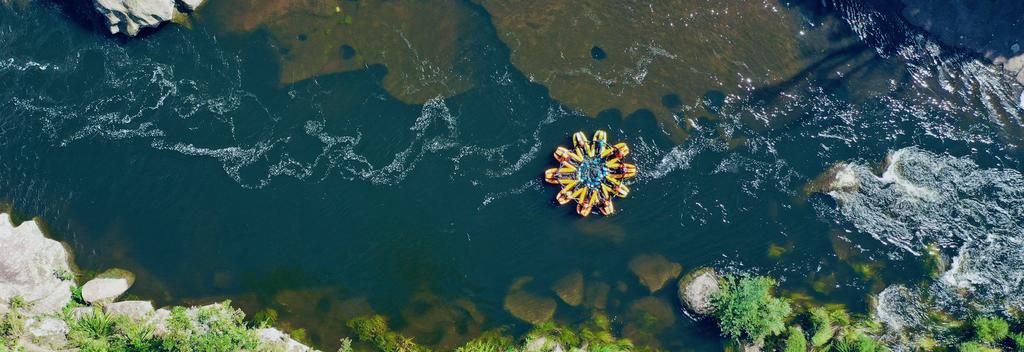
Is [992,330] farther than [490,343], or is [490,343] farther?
[490,343]

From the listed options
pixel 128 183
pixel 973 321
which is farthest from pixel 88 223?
pixel 973 321

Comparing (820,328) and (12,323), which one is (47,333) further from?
(820,328)

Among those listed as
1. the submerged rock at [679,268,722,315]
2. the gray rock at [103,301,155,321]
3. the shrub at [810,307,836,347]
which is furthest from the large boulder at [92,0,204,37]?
the shrub at [810,307,836,347]

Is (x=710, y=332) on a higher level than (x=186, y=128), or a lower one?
lower

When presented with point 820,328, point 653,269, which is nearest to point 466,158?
point 653,269

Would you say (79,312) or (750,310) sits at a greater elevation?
(750,310)

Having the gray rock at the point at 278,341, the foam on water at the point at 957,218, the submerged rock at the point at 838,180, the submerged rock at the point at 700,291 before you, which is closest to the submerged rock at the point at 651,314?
the submerged rock at the point at 700,291

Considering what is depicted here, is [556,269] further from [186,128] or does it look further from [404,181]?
[186,128]
